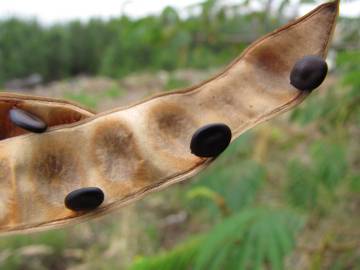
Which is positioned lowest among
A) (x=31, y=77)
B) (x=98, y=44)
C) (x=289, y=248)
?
(x=289, y=248)

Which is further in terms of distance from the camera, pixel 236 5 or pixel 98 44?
pixel 98 44

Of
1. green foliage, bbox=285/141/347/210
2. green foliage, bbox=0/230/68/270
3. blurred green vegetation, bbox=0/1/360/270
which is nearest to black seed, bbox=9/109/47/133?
blurred green vegetation, bbox=0/1/360/270

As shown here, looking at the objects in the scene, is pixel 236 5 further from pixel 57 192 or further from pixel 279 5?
pixel 57 192

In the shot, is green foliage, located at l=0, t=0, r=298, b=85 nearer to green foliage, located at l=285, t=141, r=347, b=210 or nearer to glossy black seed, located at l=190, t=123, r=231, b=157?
green foliage, located at l=285, t=141, r=347, b=210

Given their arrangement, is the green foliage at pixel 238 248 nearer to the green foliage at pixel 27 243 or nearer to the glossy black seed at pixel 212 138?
the glossy black seed at pixel 212 138

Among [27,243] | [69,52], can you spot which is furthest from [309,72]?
[69,52]

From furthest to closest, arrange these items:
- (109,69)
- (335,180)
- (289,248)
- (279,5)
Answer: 1. (109,69)
2. (335,180)
3. (279,5)
4. (289,248)

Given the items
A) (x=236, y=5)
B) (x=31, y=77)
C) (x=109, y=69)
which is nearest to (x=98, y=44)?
(x=31, y=77)

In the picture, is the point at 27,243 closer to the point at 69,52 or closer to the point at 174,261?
the point at 174,261
